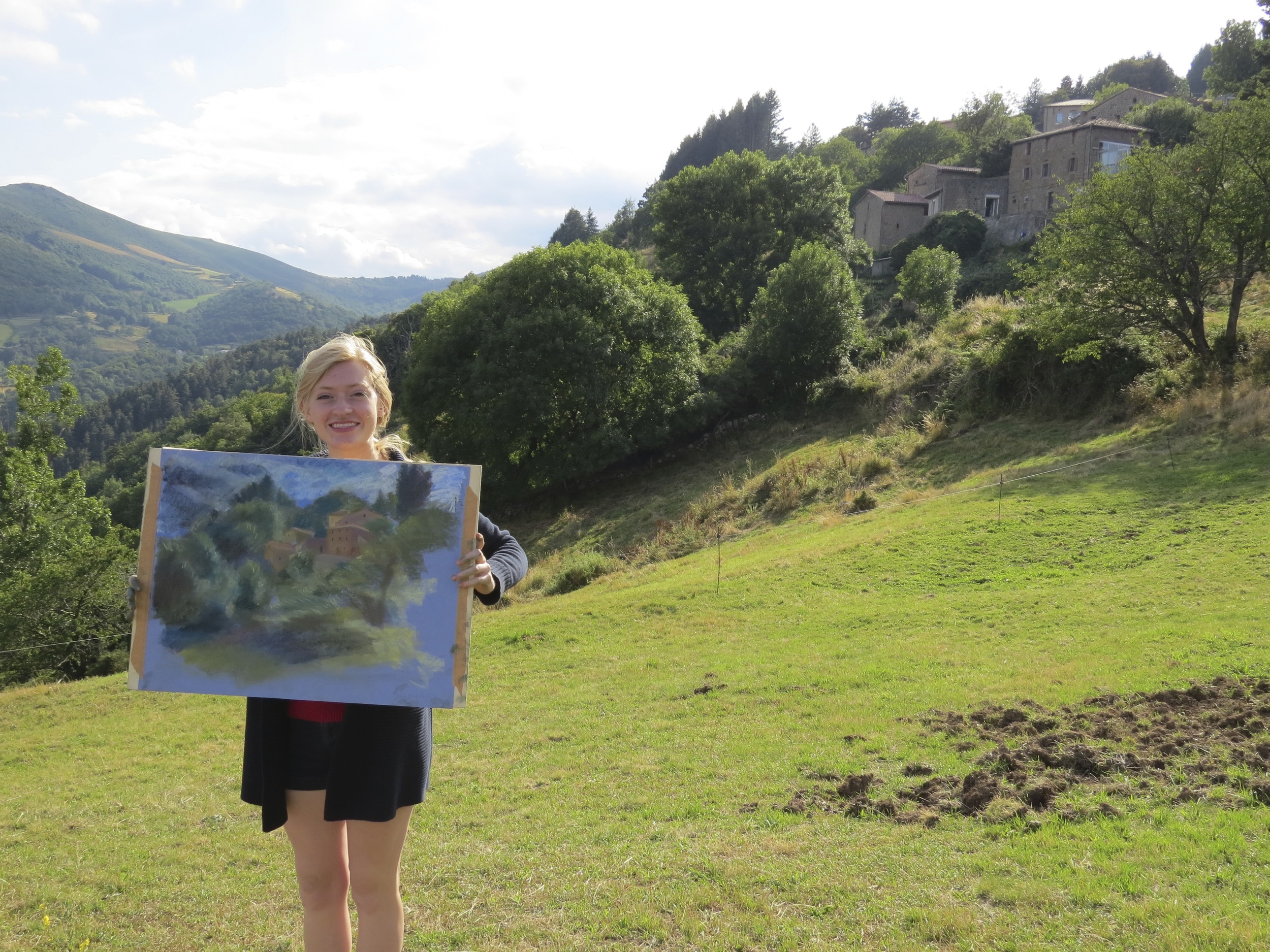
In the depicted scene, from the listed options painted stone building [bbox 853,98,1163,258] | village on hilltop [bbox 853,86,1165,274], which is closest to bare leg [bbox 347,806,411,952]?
painted stone building [bbox 853,98,1163,258]

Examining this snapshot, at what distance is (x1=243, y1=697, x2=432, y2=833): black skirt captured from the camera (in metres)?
2.96

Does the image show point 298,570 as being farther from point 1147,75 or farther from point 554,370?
point 1147,75

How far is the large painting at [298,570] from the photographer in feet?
10.6

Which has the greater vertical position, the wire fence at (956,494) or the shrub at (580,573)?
the wire fence at (956,494)

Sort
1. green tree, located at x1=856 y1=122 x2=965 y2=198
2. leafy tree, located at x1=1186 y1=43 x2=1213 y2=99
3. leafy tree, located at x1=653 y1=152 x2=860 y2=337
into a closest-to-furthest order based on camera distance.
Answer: leafy tree, located at x1=653 y1=152 x2=860 y2=337 → green tree, located at x1=856 y1=122 x2=965 y2=198 → leafy tree, located at x1=1186 y1=43 x2=1213 y2=99

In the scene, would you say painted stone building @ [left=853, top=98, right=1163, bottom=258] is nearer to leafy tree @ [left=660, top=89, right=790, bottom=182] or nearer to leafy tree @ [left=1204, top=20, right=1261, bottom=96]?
leafy tree @ [left=1204, top=20, right=1261, bottom=96]

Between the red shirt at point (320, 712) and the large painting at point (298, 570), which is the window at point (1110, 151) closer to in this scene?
the large painting at point (298, 570)

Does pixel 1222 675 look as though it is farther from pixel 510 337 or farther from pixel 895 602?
pixel 510 337

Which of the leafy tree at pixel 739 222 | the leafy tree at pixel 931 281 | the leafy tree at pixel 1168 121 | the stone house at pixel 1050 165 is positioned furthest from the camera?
the leafy tree at pixel 1168 121

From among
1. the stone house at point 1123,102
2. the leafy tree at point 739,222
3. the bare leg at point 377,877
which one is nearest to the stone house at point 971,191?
the leafy tree at point 739,222

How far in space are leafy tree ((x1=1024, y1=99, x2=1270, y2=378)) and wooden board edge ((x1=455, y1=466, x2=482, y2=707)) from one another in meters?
26.6

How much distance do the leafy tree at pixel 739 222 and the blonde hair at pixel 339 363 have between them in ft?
157

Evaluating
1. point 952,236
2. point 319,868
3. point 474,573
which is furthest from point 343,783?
point 952,236

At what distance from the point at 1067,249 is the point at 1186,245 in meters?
3.22
